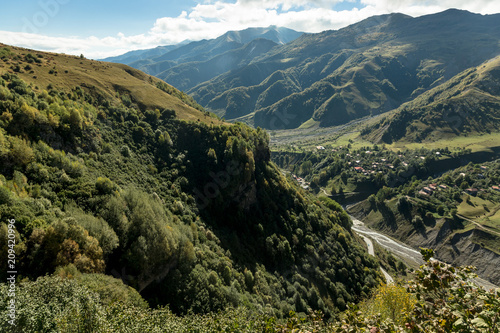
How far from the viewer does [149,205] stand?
44.6m

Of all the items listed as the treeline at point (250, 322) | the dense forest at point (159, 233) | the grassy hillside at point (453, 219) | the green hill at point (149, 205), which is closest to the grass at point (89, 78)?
the green hill at point (149, 205)

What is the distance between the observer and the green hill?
3133cm

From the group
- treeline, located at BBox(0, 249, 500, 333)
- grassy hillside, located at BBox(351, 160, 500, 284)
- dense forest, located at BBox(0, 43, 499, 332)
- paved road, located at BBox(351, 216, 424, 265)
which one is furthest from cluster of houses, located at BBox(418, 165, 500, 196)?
treeline, located at BBox(0, 249, 500, 333)

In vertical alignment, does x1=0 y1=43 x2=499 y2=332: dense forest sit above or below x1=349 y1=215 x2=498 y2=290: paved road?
above

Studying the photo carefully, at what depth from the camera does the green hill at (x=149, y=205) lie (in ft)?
103

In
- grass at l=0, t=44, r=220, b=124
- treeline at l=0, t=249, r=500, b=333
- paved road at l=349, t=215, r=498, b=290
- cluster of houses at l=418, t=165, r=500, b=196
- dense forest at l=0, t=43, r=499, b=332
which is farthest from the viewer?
cluster of houses at l=418, t=165, r=500, b=196

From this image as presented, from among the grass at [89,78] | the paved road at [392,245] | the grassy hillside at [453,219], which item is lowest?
the paved road at [392,245]

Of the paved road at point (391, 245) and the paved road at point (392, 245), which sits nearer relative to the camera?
the paved road at point (391, 245)

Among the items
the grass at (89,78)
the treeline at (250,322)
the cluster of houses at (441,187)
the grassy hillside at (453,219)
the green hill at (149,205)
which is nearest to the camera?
the treeline at (250,322)

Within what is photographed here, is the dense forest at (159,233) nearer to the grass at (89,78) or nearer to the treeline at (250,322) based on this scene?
the treeline at (250,322)

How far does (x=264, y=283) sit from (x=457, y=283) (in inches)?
2209

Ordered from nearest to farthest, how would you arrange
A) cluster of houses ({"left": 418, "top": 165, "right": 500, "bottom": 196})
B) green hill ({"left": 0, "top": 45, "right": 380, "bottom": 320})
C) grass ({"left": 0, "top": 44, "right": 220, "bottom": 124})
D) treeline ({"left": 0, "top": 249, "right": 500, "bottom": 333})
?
treeline ({"left": 0, "top": 249, "right": 500, "bottom": 333}) < green hill ({"left": 0, "top": 45, "right": 380, "bottom": 320}) < grass ({"left": 0, "top": 44, "right": 220, "bottom": 124}) < cluster of houses ({"left": 418, "top": 165, "right": 500, "bottom": 196})

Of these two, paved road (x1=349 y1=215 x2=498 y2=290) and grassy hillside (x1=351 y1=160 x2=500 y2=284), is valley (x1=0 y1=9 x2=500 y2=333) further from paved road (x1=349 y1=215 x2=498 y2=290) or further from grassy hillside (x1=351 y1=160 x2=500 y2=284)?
paved road (x1=349 y1=215 x2=498 y2=290)

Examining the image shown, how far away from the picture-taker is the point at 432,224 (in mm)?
165250
